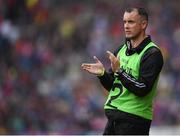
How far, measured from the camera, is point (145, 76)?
7074mm

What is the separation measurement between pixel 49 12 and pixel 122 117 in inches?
445

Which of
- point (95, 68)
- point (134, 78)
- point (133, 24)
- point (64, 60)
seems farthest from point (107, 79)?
point (64, 60)

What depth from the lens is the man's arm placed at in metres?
7.05

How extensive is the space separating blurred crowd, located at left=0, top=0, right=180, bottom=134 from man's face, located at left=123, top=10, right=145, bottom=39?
7218 mm

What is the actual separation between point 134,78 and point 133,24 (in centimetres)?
51

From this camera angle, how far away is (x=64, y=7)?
18.8 metres

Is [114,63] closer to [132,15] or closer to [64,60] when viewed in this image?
[132,15]

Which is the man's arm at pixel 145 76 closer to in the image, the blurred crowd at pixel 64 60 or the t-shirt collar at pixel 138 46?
the t-shirt collar at pixel 138 46

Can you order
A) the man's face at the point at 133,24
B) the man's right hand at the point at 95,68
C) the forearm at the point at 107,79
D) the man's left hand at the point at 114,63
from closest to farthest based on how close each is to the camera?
1. the man's left hand at the point at 114,63
2. the man's face at the point at 133,24
3. the man's right hand at the point at 95,68
4. the forearm at the point at 107,79

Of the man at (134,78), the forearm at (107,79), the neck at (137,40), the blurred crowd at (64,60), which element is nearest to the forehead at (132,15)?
the man at (134,78)

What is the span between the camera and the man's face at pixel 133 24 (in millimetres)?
7254

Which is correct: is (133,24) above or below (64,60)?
above

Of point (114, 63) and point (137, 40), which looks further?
point (137, 40)

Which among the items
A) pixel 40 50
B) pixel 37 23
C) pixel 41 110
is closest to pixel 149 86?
pixel 41 110
